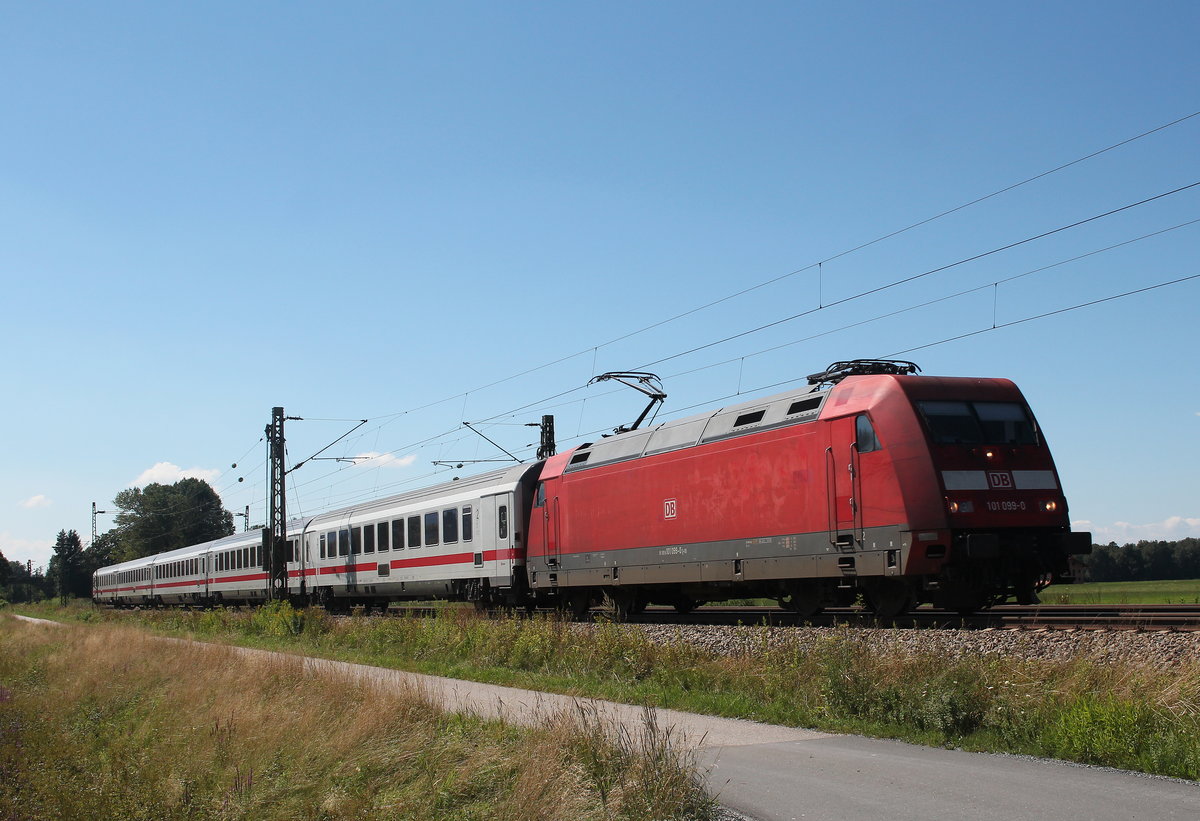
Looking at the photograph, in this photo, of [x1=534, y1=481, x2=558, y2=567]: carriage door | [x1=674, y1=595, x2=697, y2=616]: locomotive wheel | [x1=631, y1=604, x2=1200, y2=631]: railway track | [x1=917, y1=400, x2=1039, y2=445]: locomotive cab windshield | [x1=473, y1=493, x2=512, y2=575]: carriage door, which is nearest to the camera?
[x1=631, y1=604, x2=1200, y2=631]: railway track

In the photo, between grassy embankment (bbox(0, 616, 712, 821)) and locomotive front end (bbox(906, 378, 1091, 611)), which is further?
locomotive front end (bbox(906, 378, 1091, 611))

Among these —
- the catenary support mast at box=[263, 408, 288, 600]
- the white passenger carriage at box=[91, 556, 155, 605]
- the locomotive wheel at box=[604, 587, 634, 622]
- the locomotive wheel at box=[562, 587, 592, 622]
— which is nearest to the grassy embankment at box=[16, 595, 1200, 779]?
the locomotive wheel at box=[604, 587, 634, 622]

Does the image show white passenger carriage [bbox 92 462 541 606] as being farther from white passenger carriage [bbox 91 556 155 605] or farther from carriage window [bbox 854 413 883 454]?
white passenger carriage [bbox 91 556 155 605]

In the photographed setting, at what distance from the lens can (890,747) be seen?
31.4 feet

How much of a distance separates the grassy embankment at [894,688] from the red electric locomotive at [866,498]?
245 cm

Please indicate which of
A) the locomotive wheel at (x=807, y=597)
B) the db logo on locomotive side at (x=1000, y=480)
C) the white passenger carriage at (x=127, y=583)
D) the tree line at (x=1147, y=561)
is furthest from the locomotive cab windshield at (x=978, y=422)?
the white passenger carriage at (x=127, y=583)

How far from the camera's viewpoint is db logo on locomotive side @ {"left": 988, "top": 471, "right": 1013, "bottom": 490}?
15.8 meters

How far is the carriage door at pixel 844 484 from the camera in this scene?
52.5 ft

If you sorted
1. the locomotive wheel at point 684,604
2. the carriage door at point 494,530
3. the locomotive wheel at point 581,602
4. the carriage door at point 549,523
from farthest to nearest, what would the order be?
1. the carriage door at point 494,530
2. the carriage door at point 549,523
3. the locomotive wheel at point 581,602
4. the locomotive wheel at point 684,604

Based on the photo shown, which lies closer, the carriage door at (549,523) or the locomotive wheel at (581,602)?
the locomotive wheel at (581,602)

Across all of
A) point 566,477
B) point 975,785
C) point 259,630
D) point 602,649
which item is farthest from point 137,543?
point 975,785

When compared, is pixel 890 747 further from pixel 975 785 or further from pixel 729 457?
pixel 729 457

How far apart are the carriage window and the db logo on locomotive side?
176 cm

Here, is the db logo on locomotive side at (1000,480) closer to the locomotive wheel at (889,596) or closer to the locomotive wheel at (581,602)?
the locomotive wheel at (889,596)
